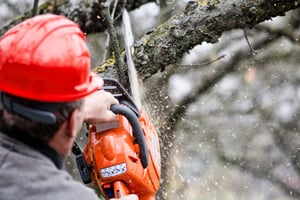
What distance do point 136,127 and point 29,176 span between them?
2.15 feet

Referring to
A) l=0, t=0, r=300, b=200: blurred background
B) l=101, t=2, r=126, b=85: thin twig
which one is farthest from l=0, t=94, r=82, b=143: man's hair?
l=0, t=0, r=300, b=200: blurred background

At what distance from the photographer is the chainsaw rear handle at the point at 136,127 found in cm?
161

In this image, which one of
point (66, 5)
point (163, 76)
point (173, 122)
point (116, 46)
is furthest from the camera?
point (163, 76)

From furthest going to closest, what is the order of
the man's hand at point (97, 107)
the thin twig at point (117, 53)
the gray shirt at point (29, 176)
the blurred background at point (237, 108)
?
the blurred background at point (237, 108) < the thin twig at point (117, 53) < the man's hand at point (97, 107) < the gray shirt at point (29, 176)

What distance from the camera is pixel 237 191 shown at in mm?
4375

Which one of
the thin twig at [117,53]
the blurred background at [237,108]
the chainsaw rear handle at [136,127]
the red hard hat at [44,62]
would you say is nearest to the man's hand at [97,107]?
the chainsaw rear handle at [136,127]

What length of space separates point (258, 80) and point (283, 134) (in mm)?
446

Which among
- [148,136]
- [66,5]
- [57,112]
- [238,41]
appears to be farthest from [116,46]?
[238,41]

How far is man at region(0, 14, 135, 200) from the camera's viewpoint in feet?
3.30

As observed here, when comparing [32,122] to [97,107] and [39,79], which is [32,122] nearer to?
[39,79]

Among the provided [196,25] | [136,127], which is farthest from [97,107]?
[196,25]

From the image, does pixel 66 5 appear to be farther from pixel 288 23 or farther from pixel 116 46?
pixel 288 23

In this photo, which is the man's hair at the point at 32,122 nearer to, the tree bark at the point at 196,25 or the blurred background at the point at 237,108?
the tree bark at the point at 196,25

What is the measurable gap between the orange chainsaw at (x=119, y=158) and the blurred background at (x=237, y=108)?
219cm
